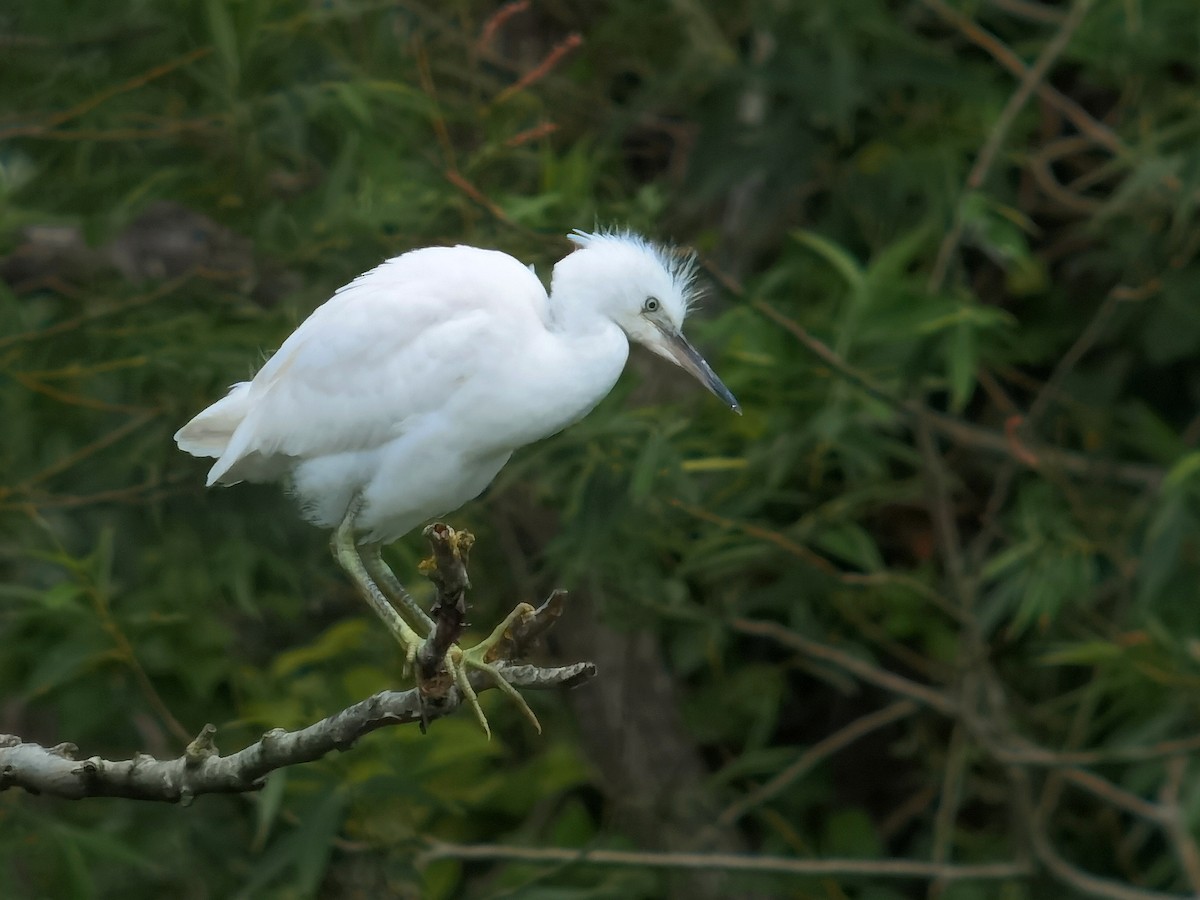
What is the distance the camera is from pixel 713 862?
327 cm

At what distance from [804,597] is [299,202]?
1261 mm

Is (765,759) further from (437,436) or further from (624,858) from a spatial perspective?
(437,436)

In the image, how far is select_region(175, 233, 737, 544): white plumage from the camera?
222 centimetres

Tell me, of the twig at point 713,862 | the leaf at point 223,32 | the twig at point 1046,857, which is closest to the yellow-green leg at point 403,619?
the twig at point 713,862

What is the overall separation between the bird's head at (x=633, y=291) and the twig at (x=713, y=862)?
1.13 m

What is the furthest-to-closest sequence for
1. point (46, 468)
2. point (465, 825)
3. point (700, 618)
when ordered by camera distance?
point (465, 825), point (700, 618), point (46, 468)

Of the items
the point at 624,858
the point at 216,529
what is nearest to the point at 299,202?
the point at 216,529

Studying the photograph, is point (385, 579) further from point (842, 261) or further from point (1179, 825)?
point (1179, 825)

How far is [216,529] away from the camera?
3203mm

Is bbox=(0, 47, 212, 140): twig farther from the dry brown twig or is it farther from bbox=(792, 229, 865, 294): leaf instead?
the dry brown twig

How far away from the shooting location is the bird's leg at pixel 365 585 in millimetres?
2295

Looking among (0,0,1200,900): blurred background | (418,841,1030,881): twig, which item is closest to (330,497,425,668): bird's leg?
(0,0,1200,900): blurred background

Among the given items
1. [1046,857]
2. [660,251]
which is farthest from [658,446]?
[1046,857]

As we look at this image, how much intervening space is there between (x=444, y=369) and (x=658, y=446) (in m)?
0.63
